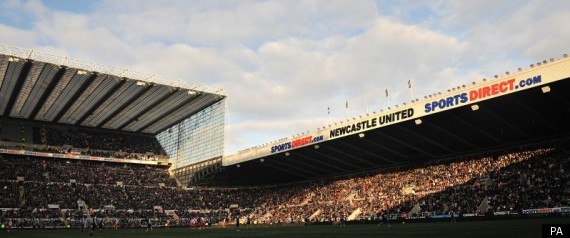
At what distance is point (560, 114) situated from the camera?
39844 mm

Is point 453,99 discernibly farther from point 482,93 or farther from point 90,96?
point 90,96

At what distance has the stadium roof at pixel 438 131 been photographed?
118 feet

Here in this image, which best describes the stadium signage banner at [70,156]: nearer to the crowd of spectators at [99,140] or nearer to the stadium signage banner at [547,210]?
the crowd of spectators at [99,140]

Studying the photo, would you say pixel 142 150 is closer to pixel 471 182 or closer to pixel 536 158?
pixel 471 182

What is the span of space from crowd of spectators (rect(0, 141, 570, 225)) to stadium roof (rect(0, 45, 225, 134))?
294 inches

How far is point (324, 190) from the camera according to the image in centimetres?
6644

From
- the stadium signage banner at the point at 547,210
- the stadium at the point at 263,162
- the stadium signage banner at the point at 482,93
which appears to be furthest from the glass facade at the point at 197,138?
the stadium signage banner at the point at 547,210

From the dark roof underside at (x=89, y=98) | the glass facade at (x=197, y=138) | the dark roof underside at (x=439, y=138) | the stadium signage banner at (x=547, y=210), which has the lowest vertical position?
the stadium signage banner at (x=547, y=210)

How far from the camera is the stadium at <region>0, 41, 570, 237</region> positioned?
129 ft

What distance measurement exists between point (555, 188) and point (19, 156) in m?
69.7

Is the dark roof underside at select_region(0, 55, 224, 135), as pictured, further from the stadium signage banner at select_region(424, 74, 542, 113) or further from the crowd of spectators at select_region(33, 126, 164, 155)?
the stadium signage banner at select_region(424, 74, 542, 113)

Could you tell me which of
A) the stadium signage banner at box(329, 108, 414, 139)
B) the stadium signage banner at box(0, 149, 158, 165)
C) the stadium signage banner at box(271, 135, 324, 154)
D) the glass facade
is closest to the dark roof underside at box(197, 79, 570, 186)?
the stadium signage banner at box(329, 108, 414, 139)

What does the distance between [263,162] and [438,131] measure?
26.6m

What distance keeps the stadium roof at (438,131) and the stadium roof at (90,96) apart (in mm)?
11821
